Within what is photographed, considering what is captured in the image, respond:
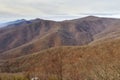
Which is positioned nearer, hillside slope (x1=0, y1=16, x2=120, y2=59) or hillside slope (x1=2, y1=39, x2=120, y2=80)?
hillside slope (x1=2, y1=39, x2=120, y2=80)

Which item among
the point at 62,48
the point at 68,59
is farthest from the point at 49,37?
the point at 68,59

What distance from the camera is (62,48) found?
302 ft

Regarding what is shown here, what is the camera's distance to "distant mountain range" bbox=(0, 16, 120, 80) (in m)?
65.8

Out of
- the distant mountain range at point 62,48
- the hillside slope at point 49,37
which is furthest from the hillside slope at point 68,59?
the hillside slope at point 49,37

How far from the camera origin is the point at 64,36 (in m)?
171

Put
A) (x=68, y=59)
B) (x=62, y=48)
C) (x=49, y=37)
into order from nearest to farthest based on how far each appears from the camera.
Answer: (x=68, y=59) < (x=62, y=48) < (x=49, y=37)

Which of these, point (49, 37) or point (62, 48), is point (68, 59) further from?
point (49, 37)

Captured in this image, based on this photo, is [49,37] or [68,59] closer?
[68,59]

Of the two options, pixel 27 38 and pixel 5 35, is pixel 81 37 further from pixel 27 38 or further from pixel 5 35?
pixel 5 35

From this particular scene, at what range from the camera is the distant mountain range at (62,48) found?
216 feet

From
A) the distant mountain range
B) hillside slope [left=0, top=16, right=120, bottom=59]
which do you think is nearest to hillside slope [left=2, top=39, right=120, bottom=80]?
the distant mountain range

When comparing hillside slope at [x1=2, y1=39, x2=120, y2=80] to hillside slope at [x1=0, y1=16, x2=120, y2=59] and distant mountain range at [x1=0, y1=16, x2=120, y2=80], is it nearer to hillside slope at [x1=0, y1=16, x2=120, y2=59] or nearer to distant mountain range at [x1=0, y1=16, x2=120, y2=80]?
distant mountain range at [x1=0, y1=16, x2=120, y2=80]

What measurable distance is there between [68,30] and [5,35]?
46.5 metres

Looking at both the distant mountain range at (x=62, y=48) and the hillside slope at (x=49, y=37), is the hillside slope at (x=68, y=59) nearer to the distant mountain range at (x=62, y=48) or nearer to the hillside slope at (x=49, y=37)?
the distant mountain range at (x=62, y=48)
